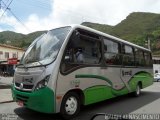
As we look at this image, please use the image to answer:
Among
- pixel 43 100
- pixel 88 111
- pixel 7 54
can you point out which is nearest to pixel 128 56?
pixel 88 111

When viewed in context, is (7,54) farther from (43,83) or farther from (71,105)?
(43,83)

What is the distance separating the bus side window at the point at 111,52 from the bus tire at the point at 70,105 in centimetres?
253

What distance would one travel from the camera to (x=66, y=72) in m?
7.43

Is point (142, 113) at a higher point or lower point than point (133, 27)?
Answer: lower

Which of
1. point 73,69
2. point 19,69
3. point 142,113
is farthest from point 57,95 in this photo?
point 142,113

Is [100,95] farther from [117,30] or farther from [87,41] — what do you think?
[117,30]

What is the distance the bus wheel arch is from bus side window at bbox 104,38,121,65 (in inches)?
90.0

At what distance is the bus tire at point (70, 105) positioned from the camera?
7258 mm

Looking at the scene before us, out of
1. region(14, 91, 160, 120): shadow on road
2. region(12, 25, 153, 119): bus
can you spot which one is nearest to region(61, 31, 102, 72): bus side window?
region(12, 25, 153, 119): bus

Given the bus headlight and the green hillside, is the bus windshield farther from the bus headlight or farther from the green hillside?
the green hillside

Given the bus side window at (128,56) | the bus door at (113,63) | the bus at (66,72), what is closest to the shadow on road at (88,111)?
the bus at (66,72)

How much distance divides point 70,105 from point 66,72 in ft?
3.26

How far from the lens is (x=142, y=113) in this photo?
8.80m

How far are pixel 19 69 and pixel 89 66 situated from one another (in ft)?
7.53
